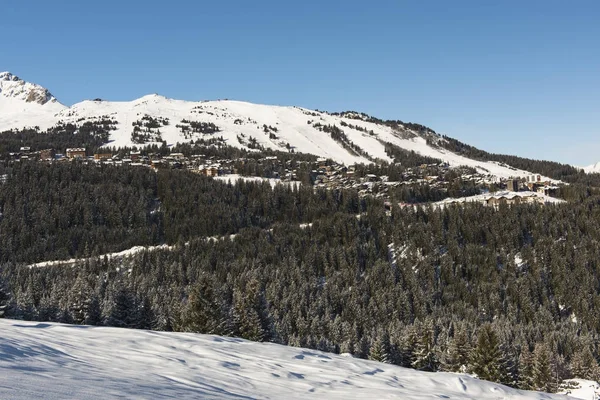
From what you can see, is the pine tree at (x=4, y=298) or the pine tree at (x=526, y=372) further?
the pine tree at (x=526, y=372)

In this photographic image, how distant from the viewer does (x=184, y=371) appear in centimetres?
1430

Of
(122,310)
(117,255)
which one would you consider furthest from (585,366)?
(117,255)

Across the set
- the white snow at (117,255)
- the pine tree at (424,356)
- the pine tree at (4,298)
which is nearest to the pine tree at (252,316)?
the pine tree at (424,356)

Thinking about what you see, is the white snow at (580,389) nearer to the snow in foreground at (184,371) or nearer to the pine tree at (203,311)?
the pine tree at (203,311)

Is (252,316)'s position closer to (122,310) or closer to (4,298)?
(122,310)

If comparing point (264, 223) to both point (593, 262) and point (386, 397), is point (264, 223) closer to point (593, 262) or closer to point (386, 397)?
point (593, 262)

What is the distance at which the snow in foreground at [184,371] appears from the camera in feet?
33.9

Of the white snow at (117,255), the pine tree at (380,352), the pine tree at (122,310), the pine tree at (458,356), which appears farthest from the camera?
the white snow at (117,255)

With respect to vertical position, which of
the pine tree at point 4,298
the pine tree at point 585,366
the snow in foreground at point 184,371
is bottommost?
the pine tree at point 585,366

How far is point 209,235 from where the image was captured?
Answer: 166m

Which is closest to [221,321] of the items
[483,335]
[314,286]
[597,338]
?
[483,335]

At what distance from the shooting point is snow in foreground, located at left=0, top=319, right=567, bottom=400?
10344 mm

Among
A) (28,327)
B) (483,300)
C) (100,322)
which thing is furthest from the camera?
(483,300)

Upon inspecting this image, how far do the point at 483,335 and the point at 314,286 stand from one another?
75.1m
